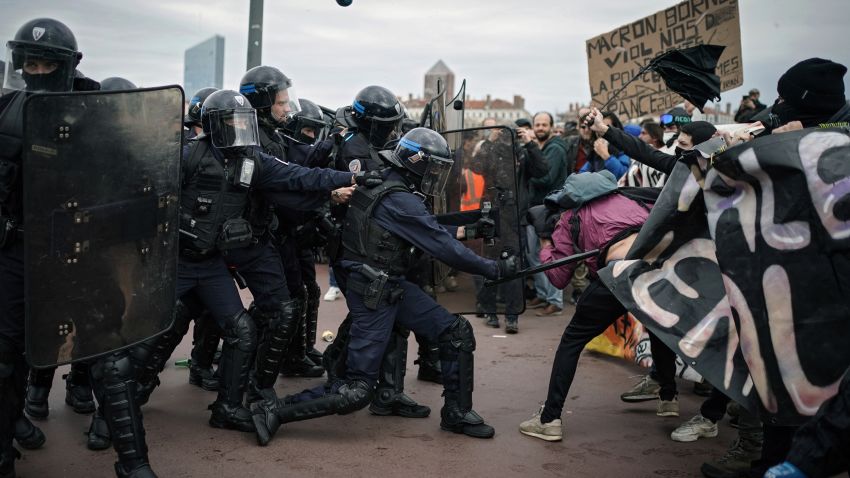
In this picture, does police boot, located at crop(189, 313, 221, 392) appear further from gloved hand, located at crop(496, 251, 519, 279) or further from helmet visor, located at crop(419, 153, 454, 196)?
gloved hand, located at crop(496, 251, 519, 279)

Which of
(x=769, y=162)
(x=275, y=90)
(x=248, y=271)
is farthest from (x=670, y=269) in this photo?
(x=275, y=90)

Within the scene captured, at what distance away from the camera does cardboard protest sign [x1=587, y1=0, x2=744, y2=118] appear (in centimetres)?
775

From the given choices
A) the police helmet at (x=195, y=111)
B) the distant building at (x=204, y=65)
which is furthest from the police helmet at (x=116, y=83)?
the distant building at (x=204, y=65)

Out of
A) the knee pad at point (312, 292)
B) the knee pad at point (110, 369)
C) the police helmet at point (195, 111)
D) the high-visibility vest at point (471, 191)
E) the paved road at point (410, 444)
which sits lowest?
the paved road at point (410, 444)

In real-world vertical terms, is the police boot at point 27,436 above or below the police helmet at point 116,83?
below

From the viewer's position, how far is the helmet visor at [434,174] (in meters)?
5.00

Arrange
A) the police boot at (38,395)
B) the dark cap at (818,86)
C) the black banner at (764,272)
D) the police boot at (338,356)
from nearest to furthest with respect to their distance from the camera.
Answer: the black banner at (764,272)
the dark cap at (818,86)
the police boot at (38,395)
the police boot at (338,356)

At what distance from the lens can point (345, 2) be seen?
828 centimetres

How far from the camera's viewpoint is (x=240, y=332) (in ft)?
16.5

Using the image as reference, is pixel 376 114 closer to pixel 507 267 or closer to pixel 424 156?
pixel 424 156

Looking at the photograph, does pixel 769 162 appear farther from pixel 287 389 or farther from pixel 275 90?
pixel 287 389

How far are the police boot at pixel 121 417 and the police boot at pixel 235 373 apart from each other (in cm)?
99

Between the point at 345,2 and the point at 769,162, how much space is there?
550cm

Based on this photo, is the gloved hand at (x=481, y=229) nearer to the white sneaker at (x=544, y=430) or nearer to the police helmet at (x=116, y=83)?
the white sneaker at (x=544, y=430)
